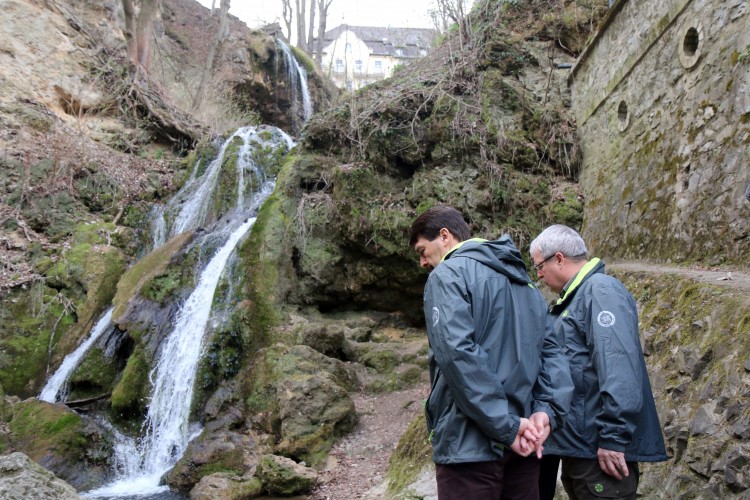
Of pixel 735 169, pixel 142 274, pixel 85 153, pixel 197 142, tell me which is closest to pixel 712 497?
pixel 735 169

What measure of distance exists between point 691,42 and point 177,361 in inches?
284

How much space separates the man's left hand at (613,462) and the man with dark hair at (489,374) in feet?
1.12

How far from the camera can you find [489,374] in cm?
182

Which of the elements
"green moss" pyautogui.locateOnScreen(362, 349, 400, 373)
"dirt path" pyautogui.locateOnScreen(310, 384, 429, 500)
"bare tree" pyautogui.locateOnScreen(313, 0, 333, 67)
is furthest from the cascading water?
"bare tree" pyautogui.locateOnScreen(313, 0, 333, 67)

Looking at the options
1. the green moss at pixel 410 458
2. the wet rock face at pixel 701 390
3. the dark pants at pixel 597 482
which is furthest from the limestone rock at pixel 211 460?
the dark pants at pixel 597 482

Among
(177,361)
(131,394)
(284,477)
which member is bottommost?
(284,477)

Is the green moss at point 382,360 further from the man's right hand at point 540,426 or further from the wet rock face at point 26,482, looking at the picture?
the man's right hand at point 540,426

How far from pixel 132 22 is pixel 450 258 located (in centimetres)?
1463

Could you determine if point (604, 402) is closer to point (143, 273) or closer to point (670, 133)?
→ point (670, 133)

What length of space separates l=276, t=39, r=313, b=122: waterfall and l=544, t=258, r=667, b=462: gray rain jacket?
18.3 metres

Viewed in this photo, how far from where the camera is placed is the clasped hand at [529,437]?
182cm

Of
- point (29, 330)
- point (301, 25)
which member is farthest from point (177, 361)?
point (301, 25)

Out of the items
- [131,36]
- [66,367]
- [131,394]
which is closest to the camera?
[131,394]

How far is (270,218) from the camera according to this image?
8766 millimetres
